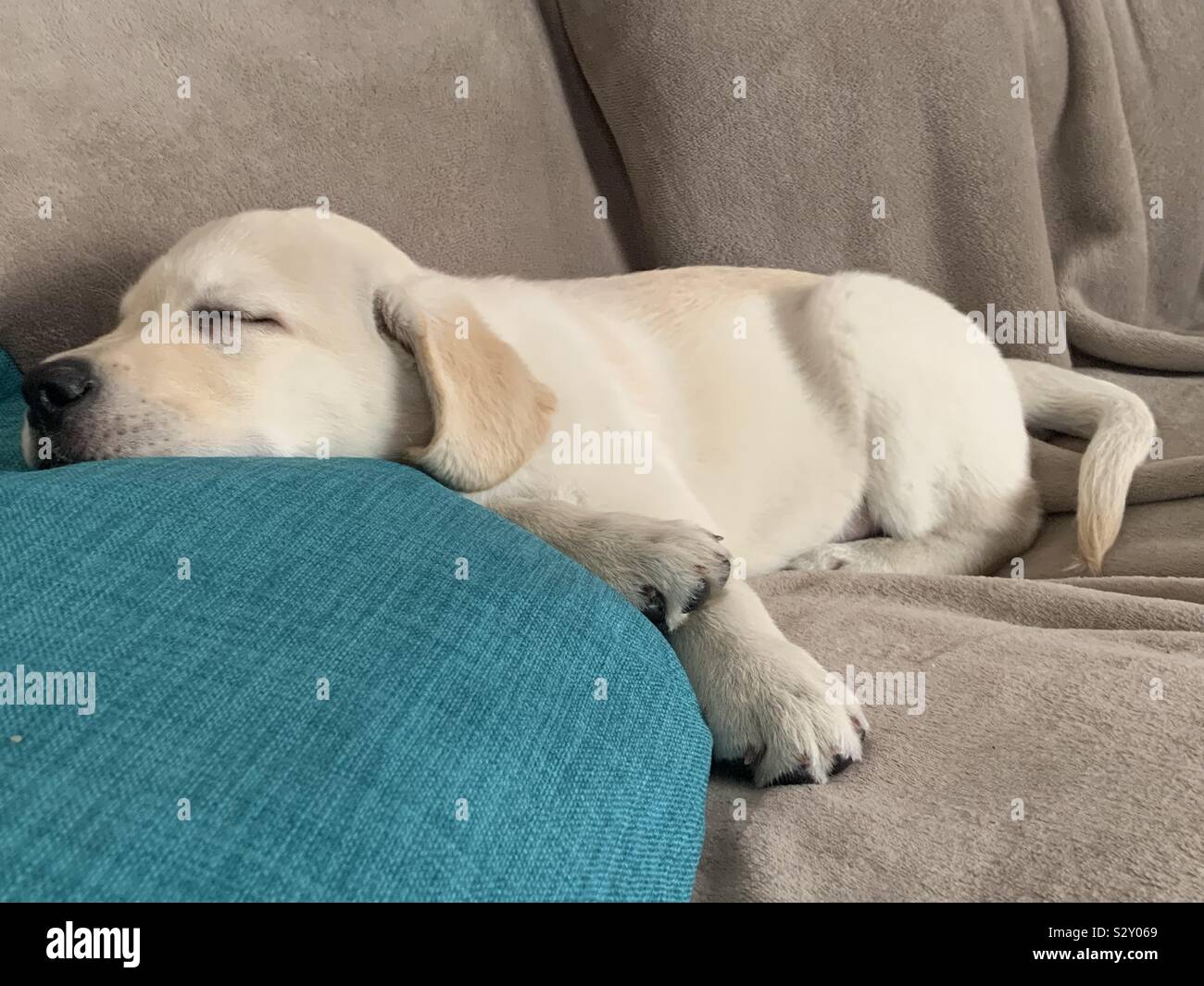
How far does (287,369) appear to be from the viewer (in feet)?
4.63

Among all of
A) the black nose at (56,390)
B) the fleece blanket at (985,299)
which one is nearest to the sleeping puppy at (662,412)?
the black nose at (56,390)

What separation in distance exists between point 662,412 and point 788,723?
0.84m

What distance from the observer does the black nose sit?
49.5 inches

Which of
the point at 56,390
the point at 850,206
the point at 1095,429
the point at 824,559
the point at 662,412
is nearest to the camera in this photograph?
the point at 56,390

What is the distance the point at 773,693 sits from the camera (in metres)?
1.15

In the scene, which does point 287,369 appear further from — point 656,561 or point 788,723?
point 788,723

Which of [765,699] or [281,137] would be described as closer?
[765,699]

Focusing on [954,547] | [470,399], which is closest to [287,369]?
[470,399]

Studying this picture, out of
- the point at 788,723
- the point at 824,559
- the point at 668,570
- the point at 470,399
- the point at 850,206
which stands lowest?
the point at 824,559

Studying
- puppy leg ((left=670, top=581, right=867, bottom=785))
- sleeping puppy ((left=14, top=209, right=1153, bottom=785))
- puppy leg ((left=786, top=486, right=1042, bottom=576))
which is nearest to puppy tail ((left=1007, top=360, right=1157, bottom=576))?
sleeping puppy ((left=14, top=209, right=1153, bottom=785))

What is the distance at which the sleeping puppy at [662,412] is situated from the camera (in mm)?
1267
